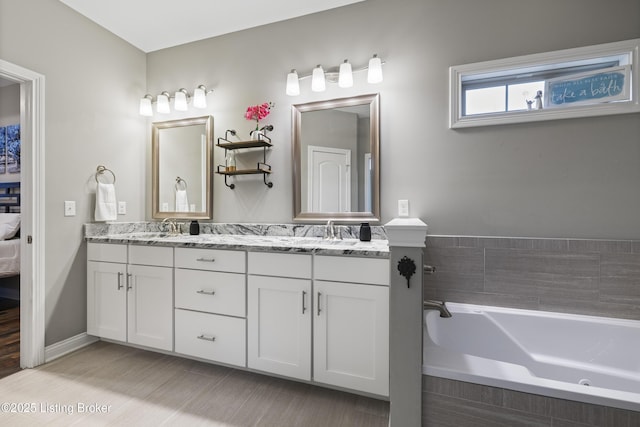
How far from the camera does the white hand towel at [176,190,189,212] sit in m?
2.60

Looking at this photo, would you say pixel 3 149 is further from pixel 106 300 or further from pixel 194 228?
pixel 194 228

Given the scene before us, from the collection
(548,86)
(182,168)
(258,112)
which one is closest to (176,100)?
(182,168)

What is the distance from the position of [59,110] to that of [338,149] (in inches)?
82.7

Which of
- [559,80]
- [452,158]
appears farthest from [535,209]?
[559,80]

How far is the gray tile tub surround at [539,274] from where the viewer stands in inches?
60.9

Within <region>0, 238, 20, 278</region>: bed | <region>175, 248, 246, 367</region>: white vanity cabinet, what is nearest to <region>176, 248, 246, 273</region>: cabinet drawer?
<region>175, 248, 246, 367</region>: white vanity cabinet

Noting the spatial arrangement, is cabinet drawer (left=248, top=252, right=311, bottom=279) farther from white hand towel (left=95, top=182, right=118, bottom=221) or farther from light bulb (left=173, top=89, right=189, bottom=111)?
light bulb (left=173, top=89, right=189, bottom=111)

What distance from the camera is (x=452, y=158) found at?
188 centimetres

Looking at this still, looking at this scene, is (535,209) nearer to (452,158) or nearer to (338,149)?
(452,158)

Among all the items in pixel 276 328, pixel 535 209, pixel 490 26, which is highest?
pixel 490 26

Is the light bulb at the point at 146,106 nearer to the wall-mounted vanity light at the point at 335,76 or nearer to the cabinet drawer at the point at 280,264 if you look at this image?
the wall-mounted vanity light at the point at 335,76

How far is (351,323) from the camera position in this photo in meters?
1.59

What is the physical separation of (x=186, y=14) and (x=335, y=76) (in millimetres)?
1312

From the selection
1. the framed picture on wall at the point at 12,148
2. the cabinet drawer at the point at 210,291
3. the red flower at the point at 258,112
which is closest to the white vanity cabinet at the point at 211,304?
the cabinet drawer at the point at 210,291
